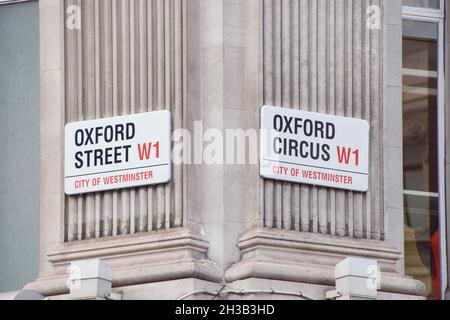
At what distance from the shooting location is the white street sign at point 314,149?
2291 centimetres

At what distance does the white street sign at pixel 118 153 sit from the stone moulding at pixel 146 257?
0.71 metres

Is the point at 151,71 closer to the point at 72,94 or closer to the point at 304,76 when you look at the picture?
the point at 72,94

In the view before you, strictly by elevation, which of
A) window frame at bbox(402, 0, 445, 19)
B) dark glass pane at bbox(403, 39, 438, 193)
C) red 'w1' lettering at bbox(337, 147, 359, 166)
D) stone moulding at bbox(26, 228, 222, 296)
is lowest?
stone moulding at bbox(26, 228, 222, 296)

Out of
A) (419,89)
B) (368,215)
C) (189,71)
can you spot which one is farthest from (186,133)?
(419,89)

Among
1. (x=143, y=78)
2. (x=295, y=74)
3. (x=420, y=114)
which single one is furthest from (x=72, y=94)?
(x=420, y=114)

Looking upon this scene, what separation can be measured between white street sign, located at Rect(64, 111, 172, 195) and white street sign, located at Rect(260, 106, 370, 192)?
1.27 m

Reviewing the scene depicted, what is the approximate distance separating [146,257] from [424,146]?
4763 millimetres

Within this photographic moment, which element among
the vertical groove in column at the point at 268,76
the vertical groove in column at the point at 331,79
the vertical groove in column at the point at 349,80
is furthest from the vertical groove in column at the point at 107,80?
the vertical groove in column at the point at 349,80

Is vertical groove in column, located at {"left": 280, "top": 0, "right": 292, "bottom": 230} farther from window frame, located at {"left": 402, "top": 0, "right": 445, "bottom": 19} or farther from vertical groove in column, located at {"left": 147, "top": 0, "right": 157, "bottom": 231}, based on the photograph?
window frame, located at {"left": 402, "top": 0, "right": 445, "bottom": 19}

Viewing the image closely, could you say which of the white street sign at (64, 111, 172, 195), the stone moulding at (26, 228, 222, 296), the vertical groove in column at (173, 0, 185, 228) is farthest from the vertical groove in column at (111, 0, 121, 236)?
the vertical groove in column at (173, 0, 185, 228)

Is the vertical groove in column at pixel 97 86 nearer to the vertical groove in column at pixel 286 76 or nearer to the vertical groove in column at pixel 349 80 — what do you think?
the vertical groove in column at pixel 286 76

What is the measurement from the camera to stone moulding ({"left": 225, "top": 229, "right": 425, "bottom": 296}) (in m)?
22.5

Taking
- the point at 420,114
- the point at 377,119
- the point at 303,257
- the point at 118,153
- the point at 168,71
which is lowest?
the point at 303,257

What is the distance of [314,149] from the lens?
2312 centimetres
